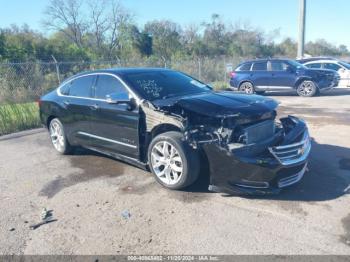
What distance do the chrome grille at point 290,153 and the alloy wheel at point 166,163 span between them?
46.4 inches

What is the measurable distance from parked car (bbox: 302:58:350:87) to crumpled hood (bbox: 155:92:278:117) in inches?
519

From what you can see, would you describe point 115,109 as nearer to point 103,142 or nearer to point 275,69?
point 103,142

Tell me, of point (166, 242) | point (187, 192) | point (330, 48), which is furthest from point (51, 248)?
point (330, 48)

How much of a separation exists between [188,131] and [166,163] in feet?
1.90

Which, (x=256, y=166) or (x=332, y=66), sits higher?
(x=332, y=66)

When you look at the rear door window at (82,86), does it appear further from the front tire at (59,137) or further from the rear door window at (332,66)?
the rear door window at (332,66)

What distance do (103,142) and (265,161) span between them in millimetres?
2798

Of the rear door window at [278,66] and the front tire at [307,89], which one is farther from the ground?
the rear door window at [278,66]

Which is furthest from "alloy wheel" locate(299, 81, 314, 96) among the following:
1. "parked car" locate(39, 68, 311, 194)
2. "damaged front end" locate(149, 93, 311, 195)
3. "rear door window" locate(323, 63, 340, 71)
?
"damaged front end" locate(149, 93, 311, 195)

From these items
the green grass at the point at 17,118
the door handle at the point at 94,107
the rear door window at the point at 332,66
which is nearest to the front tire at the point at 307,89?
the rear door window at the point at 332,66

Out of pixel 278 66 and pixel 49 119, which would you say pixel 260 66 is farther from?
pixel 49 119

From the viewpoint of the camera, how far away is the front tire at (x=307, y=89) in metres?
14.6

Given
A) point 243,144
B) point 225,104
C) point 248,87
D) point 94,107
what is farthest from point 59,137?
point 248,87

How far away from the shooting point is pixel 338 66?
55.7ft
